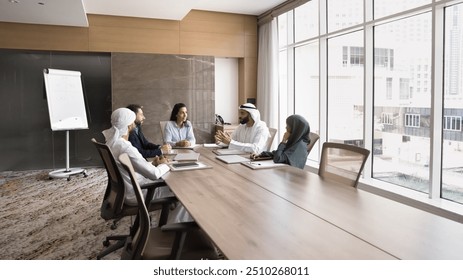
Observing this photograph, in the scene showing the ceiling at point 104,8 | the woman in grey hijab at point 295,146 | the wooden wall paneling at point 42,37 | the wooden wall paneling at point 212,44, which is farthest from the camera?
the wooden wall paneling at point 212,44

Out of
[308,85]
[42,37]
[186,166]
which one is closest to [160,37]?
[42,37]

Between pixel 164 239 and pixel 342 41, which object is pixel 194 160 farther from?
pixel 342 41

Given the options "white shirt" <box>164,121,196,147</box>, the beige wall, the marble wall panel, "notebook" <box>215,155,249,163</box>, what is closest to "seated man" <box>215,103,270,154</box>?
"notebook" <box>215,155,249,163</box>

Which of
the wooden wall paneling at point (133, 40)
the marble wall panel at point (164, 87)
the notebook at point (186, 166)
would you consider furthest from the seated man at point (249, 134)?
the wooden wall paneling at point (133, 40)

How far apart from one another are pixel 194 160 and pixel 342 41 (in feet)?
10.7

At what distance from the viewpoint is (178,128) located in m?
4.66

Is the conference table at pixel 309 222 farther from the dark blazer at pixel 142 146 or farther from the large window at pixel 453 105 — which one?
the large window at pixel 453 105

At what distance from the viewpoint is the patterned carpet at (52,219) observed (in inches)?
117

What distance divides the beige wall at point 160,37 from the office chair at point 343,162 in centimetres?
438

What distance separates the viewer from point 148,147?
400 centimetres

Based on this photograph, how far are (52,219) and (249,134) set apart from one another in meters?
2.46

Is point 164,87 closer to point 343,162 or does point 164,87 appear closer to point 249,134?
point 249,134

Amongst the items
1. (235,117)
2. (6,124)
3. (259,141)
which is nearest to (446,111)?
(259,141)
